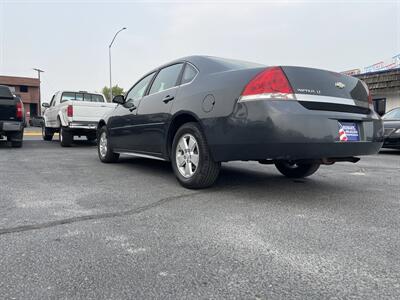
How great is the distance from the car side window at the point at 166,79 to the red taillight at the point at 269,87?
153 centimetres

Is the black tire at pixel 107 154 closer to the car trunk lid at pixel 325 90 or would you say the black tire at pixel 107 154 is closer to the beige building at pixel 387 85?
the car trunk lid at pixel 325 90

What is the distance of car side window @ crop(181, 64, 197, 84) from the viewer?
4.32 meters

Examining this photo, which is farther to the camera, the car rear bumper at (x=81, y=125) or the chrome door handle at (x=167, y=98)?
the car rear bumper at (x=81, y=125)

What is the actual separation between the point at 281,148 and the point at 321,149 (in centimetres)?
38

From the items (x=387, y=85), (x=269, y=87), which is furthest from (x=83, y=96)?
(x=387, y=85)

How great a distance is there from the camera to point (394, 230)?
276 centimetres

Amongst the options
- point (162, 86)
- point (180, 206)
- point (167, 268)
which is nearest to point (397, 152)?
point (162, 86)

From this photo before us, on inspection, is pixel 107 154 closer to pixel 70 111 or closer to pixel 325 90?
pixel 70 111

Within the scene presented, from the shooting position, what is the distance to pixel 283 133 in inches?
127

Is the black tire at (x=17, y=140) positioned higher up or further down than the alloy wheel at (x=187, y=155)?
further down

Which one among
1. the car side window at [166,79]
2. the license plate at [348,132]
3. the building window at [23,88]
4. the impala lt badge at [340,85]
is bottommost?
the license plate at [348,132]

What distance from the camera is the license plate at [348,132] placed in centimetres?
344

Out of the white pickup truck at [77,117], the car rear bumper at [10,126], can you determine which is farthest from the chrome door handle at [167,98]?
the car rear bumper at [10,126]

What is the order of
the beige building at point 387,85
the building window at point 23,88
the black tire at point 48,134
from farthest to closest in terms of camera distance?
the building window at point 23,88 → the beige building at point 387,85 → the black tire at point 48,134
